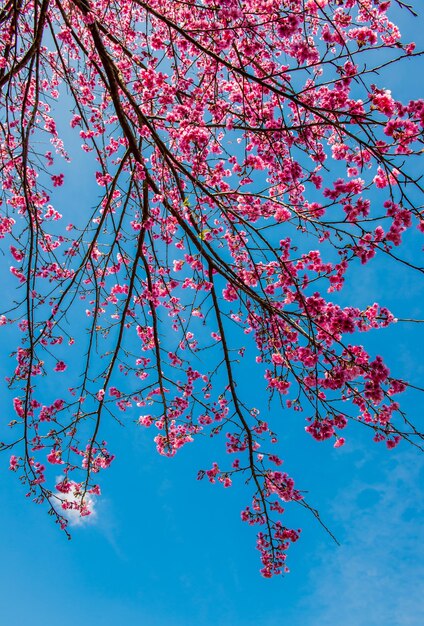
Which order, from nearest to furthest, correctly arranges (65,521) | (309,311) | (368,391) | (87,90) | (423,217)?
(423,217), (368,391), (309,311), (65,521), (87,90)

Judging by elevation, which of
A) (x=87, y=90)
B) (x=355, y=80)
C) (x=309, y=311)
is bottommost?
(x=309, y=311)

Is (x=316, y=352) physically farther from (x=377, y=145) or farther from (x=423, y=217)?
(x=377, y=145)

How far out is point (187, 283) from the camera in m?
5.93

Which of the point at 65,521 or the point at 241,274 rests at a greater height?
the point at 241,274

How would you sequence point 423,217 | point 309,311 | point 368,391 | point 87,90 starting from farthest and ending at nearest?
point 87,90 < point 309,311 < point 368,391 < point 423,217

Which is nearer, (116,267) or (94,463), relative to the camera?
(94,463)

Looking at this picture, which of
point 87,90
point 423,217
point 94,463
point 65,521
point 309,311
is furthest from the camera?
point 87,90

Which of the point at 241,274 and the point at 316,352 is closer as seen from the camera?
the point at 316,352

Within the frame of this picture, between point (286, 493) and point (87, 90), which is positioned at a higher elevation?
point (87, 90)

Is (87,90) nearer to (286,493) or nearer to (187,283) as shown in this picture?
(187,283)

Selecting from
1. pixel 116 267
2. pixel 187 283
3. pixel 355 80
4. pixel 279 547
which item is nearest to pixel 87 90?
pixel 116 267

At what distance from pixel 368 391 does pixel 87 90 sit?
5.27 metres

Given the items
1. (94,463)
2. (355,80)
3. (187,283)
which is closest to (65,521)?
(94,463)

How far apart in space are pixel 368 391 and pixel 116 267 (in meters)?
3.70
